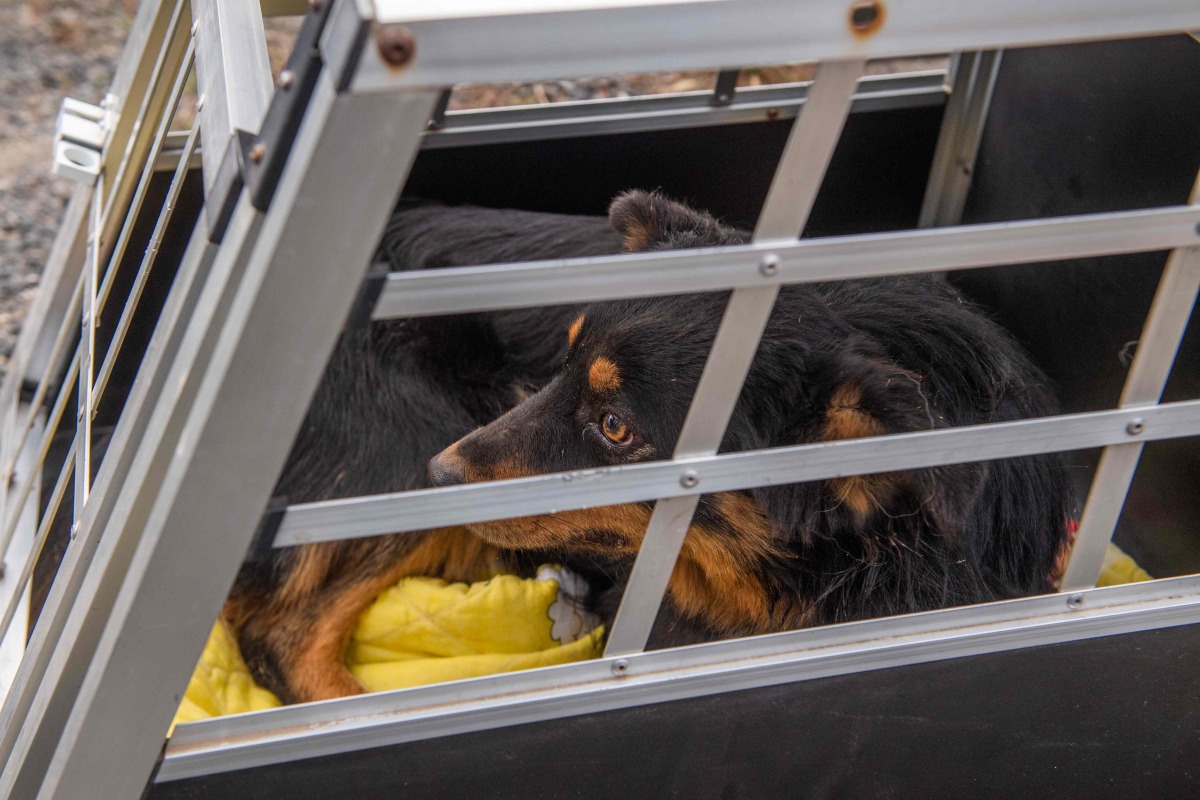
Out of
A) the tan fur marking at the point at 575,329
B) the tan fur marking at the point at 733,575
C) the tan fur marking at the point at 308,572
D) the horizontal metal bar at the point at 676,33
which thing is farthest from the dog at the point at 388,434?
the horizontal metal bar at the point at 676,33

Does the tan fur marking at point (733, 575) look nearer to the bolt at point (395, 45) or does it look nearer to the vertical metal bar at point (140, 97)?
the bolt at point (395, 45)

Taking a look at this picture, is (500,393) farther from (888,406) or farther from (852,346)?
(888,406)

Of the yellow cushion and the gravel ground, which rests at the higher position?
the gravel ground

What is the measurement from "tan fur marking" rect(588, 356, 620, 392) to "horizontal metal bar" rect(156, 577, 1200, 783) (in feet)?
2.06

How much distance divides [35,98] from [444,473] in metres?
4.64

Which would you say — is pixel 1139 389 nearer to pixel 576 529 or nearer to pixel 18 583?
pixel 576 529

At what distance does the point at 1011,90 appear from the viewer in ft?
9.62

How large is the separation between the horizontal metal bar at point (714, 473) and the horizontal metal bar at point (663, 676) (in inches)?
11.5

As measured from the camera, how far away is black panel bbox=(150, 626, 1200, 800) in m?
1.43

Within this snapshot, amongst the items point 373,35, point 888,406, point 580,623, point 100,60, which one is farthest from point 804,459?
point 100,60

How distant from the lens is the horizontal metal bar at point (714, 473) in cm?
120

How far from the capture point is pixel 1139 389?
135 cm

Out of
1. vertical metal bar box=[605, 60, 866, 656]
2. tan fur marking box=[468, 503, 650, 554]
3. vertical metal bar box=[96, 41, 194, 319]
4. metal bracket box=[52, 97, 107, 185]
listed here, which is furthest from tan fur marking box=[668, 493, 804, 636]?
metal bracket box=[52, 97, 107, 185]

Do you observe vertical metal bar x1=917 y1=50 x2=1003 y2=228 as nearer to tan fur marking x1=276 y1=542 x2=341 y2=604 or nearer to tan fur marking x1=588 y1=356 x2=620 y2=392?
tan fur marking x1=588 y1=356 x2=620 y2=392
